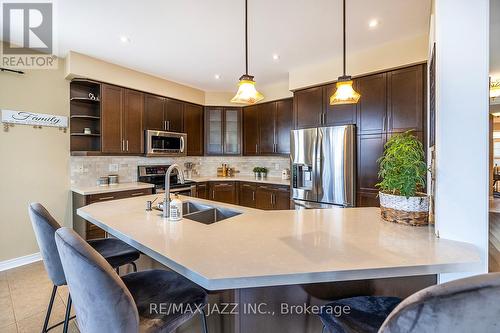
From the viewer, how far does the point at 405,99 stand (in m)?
2.85

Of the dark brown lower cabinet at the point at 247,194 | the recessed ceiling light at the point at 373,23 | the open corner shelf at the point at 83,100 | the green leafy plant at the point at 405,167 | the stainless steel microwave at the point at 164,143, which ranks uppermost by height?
the recessed ceiling light at the point at 373,23

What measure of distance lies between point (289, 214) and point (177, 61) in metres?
2.93

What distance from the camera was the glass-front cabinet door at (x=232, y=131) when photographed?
4.99 metres

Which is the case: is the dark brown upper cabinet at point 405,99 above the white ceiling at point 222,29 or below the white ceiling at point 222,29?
below

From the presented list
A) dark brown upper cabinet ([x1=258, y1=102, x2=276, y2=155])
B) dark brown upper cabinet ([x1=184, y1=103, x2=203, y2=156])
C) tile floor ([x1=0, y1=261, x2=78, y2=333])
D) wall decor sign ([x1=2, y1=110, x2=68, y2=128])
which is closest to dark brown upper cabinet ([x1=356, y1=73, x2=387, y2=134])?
dark brown upper cabinet ([x1=258, y1=102, x2=276, y2=155])

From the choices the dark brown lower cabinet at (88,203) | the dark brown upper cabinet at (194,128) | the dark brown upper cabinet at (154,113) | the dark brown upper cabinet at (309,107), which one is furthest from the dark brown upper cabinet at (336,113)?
the dark brown lower cabinet at (88,203)

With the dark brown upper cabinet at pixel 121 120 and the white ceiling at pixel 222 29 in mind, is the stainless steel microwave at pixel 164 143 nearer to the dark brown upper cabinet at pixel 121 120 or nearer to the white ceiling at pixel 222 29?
the dark brown upper cabinet at pixel 121 120

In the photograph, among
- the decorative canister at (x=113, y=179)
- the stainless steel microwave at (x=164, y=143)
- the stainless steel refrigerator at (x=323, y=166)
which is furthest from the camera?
the stainless steel microwave at (x=164, y=143)

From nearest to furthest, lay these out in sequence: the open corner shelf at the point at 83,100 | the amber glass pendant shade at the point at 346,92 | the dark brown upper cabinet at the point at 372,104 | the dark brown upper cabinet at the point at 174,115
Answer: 1. the amber glass pendant shade at the point at 346,92
2. the dark brown upper cabinet at the point at 372,104
3. the open corner shelf at the point at 83,100
4. the dark brown upper cabinet at the point at 174,115

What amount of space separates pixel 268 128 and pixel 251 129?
16.5 inches

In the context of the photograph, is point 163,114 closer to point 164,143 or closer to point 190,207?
point 164,143

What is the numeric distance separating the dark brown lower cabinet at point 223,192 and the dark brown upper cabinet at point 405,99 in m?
2.82

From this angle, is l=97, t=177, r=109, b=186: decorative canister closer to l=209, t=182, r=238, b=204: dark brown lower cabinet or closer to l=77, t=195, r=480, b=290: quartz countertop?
l=209, t=182, r=238, b=204: dark brown lower cabinet

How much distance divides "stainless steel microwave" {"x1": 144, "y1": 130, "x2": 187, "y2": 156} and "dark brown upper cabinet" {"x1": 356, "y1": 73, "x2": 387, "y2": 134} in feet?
9.81
